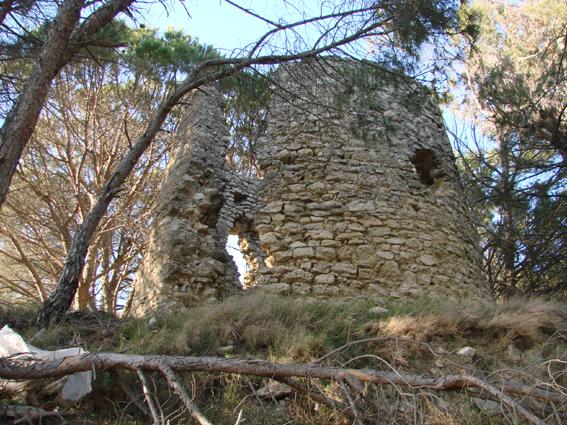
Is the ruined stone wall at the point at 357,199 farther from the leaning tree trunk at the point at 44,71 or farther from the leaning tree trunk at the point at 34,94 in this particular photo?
the leaning tree trunk at the point at 34,94

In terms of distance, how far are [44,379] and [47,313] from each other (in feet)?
5.22

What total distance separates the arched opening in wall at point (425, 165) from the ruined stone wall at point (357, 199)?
0.01 metres

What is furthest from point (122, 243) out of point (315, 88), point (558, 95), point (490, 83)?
point (558, 95)

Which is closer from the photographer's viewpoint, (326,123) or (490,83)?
(326,123)

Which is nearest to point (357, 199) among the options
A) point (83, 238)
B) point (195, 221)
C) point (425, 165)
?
point (425, 165)

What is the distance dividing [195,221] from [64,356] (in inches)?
122

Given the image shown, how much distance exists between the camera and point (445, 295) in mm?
5273

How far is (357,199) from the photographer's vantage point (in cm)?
549

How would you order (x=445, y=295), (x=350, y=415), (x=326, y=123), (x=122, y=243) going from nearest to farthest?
1. (x=350, y=415)
2. (x=445, y=295)
3. (x=326, y=123)
4. (x=122, y=243)

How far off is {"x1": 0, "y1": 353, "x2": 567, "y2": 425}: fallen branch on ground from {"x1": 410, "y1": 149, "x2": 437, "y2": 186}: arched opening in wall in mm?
4040

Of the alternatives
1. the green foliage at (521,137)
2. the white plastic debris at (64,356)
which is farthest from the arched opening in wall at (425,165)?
the white plastic debris at (64,356)

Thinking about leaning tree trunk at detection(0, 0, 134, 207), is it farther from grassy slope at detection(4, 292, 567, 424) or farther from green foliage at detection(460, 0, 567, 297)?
green foliage at detection(460, 0, 567, 297)

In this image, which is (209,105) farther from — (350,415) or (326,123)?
(350,415)

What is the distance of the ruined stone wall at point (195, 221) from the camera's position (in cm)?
541
